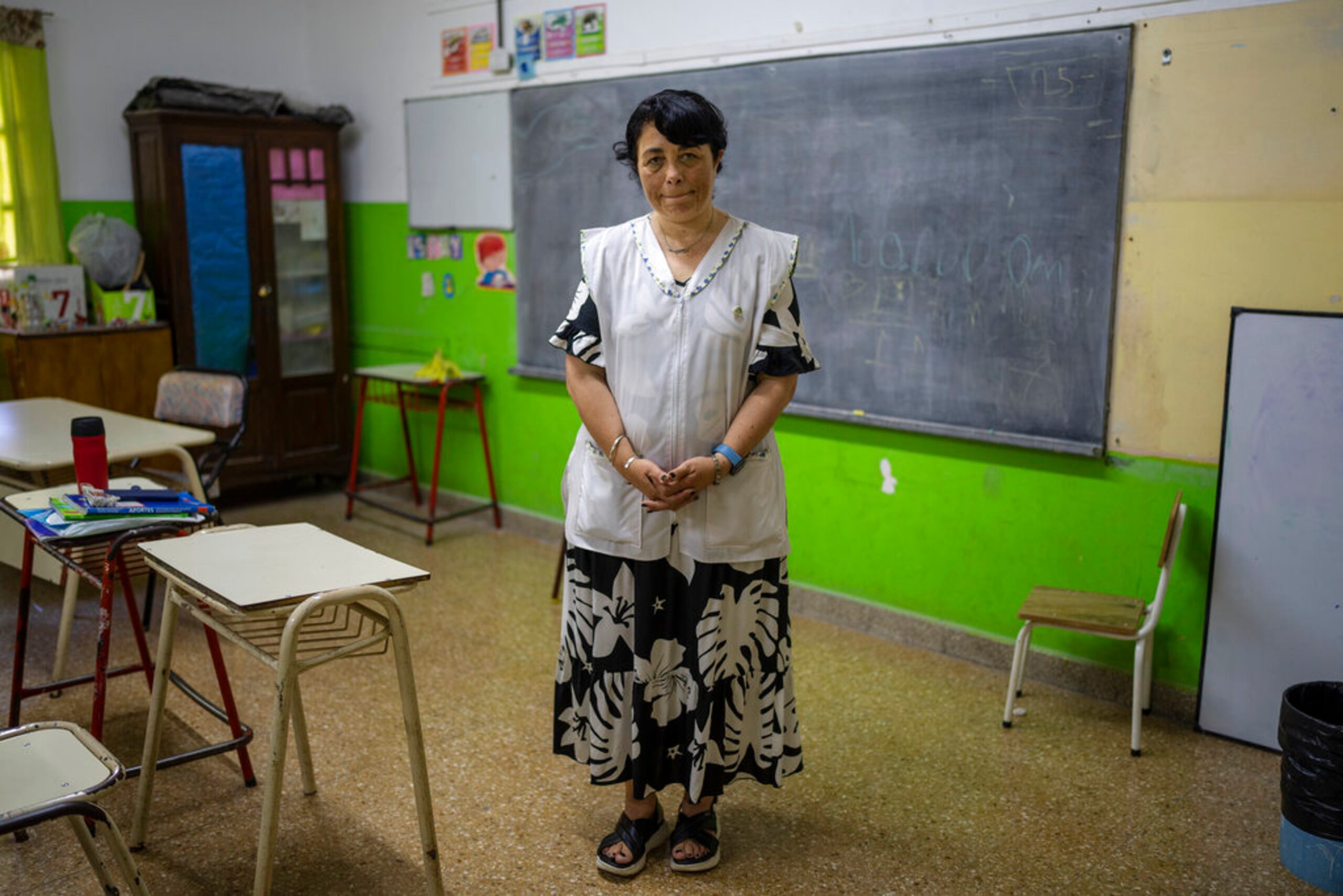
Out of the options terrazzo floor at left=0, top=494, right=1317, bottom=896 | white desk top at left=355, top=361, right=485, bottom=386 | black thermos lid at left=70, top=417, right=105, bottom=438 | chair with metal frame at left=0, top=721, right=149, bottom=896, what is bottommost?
terrazzo floor at left=0, top=494, right=1317, bottom=896

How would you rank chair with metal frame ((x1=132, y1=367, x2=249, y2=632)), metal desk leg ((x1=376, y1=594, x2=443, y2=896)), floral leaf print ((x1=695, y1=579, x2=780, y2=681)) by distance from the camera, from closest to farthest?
1. metal desk leg ((x1=376, y1=594, x2=443, y2=896))
2. floral leaf print ((x1=695, y1=579, x2=780, y2=681))
3. chair with metal frame ((x1=132, y1=367, x2=249, y2=632))

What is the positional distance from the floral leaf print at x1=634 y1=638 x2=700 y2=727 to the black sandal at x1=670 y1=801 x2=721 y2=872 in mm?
256

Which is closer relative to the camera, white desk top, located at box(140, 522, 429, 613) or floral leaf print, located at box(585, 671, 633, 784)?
white desk top, located at box(140, 522, 429, 613)

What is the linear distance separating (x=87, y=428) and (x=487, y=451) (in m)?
2.45

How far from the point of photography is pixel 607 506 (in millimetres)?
2314

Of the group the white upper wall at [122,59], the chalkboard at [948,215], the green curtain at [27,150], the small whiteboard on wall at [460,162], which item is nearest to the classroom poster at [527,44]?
the small whiteboard on wall at [460,162]

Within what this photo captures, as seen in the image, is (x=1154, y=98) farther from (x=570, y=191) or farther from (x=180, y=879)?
(x=180, y=879)

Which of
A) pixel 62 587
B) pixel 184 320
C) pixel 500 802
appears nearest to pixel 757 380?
pixel 500 802

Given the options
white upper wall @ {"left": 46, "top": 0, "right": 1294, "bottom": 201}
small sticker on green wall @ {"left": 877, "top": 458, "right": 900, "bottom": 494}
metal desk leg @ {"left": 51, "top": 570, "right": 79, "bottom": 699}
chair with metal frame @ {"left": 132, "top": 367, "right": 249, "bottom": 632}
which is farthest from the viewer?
chair with metal frame @ {"left": 132, "top": 367, "right": 249, "bottom": 632}

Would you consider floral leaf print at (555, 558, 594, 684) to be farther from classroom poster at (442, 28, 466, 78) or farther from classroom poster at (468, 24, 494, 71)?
classroom poster at (442, 28, 466, 78)

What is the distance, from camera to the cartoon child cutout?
16.3ft

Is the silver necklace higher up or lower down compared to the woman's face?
lower down

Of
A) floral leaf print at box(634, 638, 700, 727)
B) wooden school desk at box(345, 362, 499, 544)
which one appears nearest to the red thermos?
floral leaf print at box(634, 638, 700, 727)

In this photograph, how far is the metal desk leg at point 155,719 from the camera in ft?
7.68
